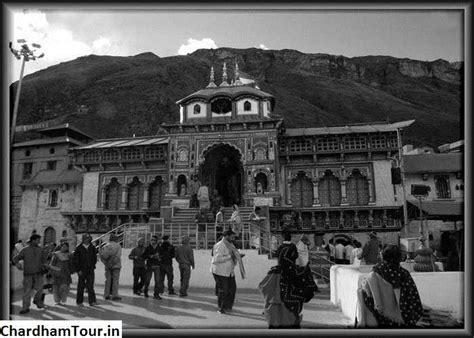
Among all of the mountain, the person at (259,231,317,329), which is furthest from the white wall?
the mountain

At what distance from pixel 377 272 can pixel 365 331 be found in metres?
0.88

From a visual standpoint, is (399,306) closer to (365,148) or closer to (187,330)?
(187,330)

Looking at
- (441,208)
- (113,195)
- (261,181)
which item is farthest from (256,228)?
(113,195)

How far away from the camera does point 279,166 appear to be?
23.4m

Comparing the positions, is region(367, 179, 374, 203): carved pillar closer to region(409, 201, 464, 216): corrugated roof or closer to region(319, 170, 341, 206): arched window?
region(319, 170, 341, 206): arched window

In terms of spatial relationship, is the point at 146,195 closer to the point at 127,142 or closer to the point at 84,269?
the point at 127,142

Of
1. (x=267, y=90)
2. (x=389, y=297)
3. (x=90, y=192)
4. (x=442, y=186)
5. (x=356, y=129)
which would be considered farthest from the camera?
(x=267, y=90)

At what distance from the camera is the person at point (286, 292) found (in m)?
5.47

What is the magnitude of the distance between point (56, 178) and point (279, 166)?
16.6 meters

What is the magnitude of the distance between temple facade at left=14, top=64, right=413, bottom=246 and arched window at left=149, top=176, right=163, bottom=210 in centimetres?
49

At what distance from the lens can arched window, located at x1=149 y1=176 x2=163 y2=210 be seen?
2547 centimetres

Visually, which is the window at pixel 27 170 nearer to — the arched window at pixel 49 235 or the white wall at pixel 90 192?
the arched window at pixel 49 235

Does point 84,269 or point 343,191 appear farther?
point 343,191

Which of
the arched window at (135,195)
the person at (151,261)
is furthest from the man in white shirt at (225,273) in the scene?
the arched window at (135,195)
